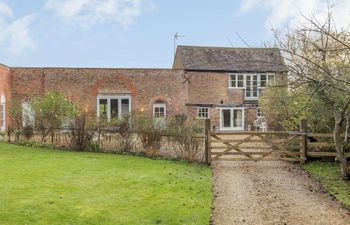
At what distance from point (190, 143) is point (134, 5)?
22.2 feet

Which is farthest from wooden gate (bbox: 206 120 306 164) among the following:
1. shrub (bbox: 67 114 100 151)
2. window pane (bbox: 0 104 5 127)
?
window pane (bbox: 0 104 5 127)

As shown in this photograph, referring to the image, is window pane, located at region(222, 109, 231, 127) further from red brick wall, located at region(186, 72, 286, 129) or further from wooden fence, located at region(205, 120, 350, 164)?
wooden fence, located at region(205, 120, 350, 164)

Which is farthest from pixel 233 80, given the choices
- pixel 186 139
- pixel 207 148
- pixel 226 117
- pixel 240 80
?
pixel 207 148

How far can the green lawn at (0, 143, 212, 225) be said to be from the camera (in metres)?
8.24

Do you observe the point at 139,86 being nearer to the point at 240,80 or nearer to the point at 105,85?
the point at 105,85

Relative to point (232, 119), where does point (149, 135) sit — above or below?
below

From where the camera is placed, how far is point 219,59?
115 feet

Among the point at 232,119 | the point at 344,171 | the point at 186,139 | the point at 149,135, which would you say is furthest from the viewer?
the point at 232,119

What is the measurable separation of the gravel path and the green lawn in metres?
0.50

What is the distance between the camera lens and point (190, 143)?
1606 cm

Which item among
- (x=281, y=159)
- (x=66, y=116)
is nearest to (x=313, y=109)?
(x=281, y=159)

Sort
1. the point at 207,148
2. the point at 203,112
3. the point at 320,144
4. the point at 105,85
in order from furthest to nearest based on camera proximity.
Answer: the point at 203,112 < the point at 105,85 < the point at 207,148 < the point at 320,144

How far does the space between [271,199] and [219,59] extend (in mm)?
25650

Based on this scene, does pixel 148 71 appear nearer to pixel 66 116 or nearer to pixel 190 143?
pixel 66 116
